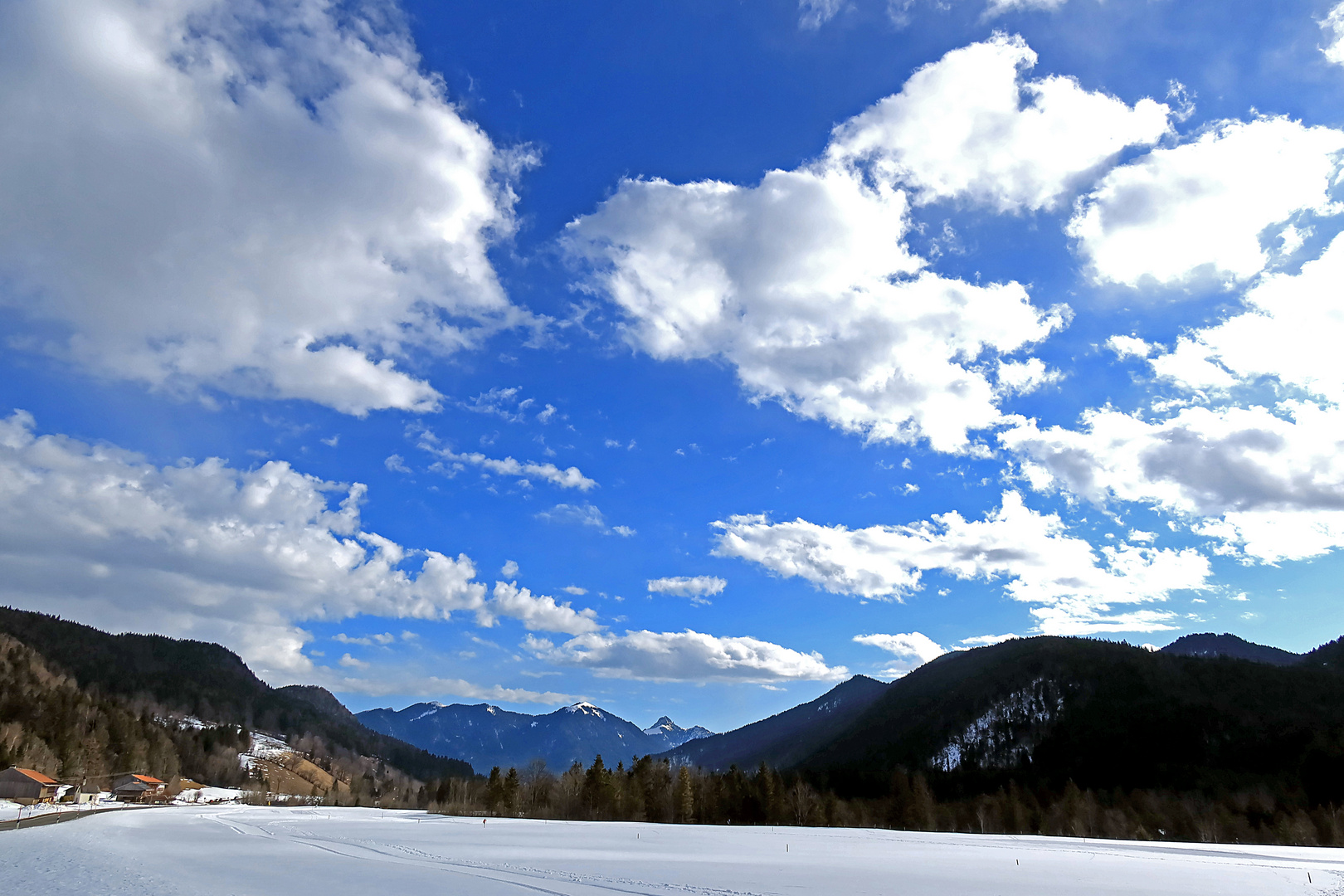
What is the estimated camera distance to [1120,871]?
4375cm

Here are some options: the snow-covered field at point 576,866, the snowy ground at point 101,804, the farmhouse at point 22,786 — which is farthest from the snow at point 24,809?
the snow-covered field at point 576,866

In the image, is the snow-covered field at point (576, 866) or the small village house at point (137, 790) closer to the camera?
the snow-covered field at point (576, 866)

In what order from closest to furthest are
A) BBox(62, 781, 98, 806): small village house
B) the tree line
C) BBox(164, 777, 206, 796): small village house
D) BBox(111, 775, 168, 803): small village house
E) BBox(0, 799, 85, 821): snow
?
BBox(0, 799, 85, 821): snow < BBox(62, 781, 98, 806): small village house < the tree line < BBox(111, 775, 168, 803): small village house < BBox(164, 777, 206, 796): small village house

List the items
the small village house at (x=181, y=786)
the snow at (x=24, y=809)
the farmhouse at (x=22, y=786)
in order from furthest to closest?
the small village house at (x=181, y=786)
the farmhouse at (x=22, y=786)
the snow at (x=24, y=809)

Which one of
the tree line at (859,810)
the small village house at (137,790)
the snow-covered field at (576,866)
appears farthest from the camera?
the small village house at (137,790)

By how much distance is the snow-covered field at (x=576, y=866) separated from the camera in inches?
1164

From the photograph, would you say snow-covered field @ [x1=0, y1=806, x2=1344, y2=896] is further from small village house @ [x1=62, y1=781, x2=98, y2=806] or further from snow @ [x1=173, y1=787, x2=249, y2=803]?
snow @ [x1=173, y1=787, x2=249, y2=803]

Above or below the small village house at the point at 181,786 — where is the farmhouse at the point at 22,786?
above

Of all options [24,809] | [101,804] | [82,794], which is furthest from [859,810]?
[82,794]

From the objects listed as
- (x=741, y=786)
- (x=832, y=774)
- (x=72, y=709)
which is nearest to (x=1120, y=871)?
(x=741, y=786)

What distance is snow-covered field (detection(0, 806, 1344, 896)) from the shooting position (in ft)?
97.0

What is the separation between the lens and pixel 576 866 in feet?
129

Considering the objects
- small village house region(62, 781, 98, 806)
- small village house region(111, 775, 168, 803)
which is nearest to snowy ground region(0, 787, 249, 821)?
small village house region(62, 781, 98, 806)

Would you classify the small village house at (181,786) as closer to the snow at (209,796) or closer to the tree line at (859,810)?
the snow at (209,796)
